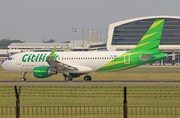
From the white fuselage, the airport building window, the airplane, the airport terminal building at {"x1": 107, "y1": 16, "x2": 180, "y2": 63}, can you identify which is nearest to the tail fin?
the airplane

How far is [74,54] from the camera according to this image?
109 ft

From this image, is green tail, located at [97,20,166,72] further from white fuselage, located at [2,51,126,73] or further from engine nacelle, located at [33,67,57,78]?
engine nacelle, located at [33,67,57,78]

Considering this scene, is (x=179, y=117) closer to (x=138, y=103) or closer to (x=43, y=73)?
(x=138, y=103)

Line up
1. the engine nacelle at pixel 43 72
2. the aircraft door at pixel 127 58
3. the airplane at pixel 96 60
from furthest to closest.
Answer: the aircraft door at pixel 127 58, the airplane at pixel 96 60, the engine nacelle at pixel 43 72

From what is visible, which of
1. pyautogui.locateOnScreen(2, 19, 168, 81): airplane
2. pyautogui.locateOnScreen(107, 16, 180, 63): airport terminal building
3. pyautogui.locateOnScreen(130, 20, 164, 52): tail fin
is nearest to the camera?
pyautogui.locateOnScreen(2, 19, 168, 81): airplane

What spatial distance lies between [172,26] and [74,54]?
84.0 meters

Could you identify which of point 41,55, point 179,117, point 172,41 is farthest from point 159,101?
point 172,41

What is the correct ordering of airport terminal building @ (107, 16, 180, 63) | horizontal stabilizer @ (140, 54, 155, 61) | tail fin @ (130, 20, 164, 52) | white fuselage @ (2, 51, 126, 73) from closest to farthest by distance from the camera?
horizontal stabilizer @ (140, 54, 155, 61)
tail fin @ (130, 20, 164, 52)
white fuselage @ (2, 51, 126, 73)
airport terminal building @ (107, 16, 180, 63)

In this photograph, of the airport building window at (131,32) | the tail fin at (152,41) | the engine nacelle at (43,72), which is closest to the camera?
the engine nacelle at (43,72)

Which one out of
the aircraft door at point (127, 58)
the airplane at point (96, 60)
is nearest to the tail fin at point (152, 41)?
the airplane at point (96, 60)

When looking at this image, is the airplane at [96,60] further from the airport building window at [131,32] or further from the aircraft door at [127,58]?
the airport building window at [131,32]

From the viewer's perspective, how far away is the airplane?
30247 millimetres

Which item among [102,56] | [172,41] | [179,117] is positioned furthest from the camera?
[172,41]

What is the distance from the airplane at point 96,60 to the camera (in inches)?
1191
